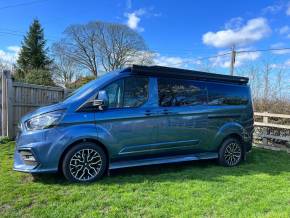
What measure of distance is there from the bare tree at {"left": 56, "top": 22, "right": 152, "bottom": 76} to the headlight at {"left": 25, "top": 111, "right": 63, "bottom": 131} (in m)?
31.2

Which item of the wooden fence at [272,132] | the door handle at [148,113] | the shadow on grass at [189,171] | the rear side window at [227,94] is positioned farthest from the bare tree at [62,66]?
the door handle at [148,113]

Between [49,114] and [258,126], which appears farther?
[258,126]

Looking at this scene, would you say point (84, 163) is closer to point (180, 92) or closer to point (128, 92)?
point (128, 92)

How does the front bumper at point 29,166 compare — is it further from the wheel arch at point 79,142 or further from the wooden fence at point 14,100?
the wooden fence at point 14,100

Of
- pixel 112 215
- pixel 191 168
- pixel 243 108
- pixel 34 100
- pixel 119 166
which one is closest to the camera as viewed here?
pixel 112 215

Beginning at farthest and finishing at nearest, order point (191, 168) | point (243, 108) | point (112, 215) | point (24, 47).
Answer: point (24, 47) → point (243, 108) → point (191, 168) → point (112, 215)

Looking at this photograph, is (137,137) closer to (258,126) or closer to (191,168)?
(191,168)

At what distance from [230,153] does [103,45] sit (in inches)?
1258

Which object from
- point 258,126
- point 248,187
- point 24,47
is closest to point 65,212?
point 248,187

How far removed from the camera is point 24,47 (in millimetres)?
38625

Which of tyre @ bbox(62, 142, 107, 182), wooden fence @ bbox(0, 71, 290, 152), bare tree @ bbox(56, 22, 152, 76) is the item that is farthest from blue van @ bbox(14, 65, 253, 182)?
bare tree @ bbox(56, 22, 152, 76)

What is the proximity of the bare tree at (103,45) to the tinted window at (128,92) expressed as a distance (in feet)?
99.7

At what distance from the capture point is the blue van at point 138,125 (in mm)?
5254

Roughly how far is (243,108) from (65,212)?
474 cm
